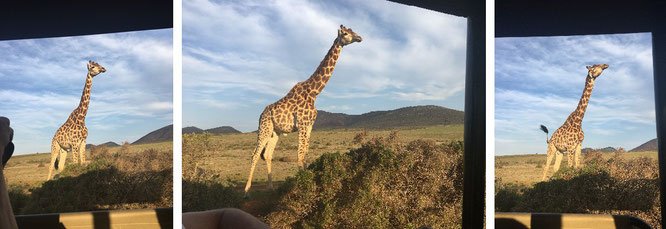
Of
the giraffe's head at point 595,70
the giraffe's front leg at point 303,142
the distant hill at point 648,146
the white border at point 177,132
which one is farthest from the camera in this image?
the giraffe's head at point 595,70

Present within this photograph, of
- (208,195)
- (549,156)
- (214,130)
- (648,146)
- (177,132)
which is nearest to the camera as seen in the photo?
(177,132)

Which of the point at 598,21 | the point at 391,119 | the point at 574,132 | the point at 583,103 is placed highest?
the point at 598,21

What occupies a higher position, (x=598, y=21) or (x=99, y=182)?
(x=598, y=21)

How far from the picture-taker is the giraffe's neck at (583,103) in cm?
285

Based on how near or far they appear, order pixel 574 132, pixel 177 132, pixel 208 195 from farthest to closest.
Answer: pixel 574 132 → pixel 208 195 → pixel 177 132

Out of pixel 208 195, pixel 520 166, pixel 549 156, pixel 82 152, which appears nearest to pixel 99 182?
pixel 82 152

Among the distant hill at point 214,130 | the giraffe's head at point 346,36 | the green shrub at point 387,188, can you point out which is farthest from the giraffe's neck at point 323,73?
the distant hill at point 214,130

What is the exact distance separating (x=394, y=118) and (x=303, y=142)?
26.8 inches

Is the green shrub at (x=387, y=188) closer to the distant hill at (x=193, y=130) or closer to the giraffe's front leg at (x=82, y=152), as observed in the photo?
the distant hill at (x=193, y=130)

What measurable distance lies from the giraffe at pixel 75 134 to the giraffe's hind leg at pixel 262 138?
154 centimetres

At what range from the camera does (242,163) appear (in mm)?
2561

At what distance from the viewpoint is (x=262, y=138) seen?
252 cm

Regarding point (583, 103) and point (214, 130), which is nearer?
point (214, 130)

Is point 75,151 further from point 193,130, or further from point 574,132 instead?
point 574,132
